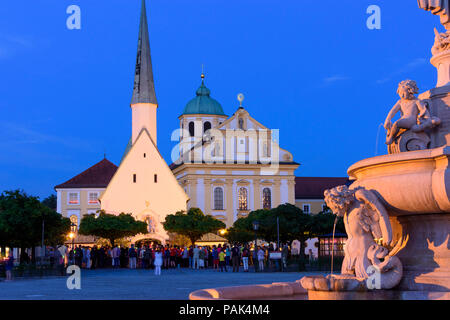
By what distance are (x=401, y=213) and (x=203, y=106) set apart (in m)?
95.8

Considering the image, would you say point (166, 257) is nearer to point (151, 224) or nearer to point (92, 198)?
point (151, 224)

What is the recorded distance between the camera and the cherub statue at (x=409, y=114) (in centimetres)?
996

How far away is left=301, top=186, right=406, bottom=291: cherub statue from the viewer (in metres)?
9.37

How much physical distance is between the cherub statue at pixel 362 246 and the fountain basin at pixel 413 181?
20 centimetres

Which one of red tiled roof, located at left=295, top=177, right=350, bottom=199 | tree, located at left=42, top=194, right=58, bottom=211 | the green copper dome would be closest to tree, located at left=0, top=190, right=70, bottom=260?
red tiled roof, located at left=295, top=177, right=350, bottom=199

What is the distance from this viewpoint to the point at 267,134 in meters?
86.9

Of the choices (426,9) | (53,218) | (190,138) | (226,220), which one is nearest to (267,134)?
(226,220)

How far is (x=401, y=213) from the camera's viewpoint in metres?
9.52

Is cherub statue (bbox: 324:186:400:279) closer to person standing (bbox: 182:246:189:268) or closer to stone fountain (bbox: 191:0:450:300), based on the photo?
stone fountain (bbox: 191:0:450:300)

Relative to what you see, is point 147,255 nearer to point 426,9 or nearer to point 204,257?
point 204,257

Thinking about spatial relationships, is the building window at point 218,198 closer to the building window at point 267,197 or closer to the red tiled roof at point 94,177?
the building window at point 267,197
